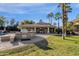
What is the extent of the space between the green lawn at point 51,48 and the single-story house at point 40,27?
0.17m

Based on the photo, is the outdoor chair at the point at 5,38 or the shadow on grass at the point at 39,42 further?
the shadow on grass at the point at 39,42

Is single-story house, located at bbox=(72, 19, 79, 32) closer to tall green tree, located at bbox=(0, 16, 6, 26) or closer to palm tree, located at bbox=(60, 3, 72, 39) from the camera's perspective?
palm tree, located at bbox=(60, 3, 72, 39)

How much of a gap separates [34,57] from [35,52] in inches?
5.0

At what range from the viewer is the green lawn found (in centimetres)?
689

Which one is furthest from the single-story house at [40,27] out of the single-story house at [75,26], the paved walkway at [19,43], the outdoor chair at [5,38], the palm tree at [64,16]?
the single-story house at [75,26]

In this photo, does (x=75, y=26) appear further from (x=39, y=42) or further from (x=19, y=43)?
(x=19, y=43)

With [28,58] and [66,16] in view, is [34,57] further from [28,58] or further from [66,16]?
[66,16]

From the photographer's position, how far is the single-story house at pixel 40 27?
23.1 ft

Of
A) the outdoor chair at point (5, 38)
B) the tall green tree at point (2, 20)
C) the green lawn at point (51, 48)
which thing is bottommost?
the green lawn at point (51, 48)

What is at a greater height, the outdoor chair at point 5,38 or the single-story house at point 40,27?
the single-story house at point 40,27

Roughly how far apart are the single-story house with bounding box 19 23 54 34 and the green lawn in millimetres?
171

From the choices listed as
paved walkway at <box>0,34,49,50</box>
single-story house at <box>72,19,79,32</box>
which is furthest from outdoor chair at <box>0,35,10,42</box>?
single-story house at <box>72,19,79,32</box>

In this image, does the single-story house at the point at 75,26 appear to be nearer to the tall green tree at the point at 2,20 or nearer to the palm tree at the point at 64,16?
the palm tree at the point at 64,16

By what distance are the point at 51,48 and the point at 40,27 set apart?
0.54 metres
